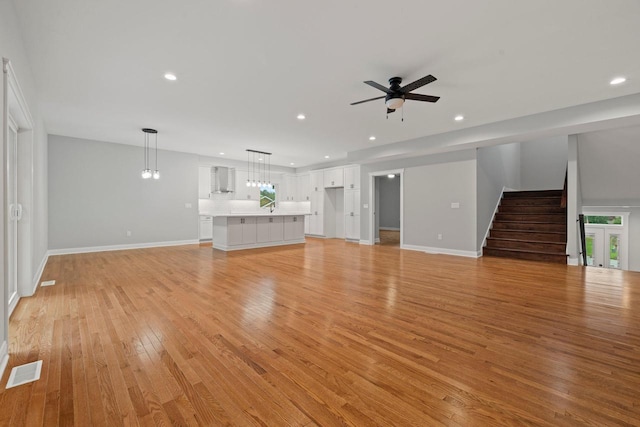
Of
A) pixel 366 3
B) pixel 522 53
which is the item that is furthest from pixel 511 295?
pixel 366 3

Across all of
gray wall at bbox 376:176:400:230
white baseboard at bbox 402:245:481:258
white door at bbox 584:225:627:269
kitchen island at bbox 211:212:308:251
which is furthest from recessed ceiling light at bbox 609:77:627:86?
gray wall at bbox 376:176:400:230

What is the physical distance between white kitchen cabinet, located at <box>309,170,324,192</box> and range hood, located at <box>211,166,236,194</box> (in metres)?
2.88

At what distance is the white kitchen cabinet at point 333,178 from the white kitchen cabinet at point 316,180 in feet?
0.55

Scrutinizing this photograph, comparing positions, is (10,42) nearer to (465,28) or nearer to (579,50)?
(465,28)

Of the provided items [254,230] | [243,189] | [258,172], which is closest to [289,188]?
[258,172]

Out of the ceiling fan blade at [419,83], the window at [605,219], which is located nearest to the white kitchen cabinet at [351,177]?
→ the ceiling fan blade at [419,83]

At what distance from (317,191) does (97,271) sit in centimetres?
A: 694

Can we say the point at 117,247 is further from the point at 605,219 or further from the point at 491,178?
the point at 605,219

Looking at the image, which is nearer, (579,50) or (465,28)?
(465,28)

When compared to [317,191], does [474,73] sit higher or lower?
higher

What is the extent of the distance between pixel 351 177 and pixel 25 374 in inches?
320

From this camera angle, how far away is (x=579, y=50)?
2.86 metres

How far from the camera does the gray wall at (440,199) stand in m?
6.23

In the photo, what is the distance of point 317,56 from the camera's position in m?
3.01
